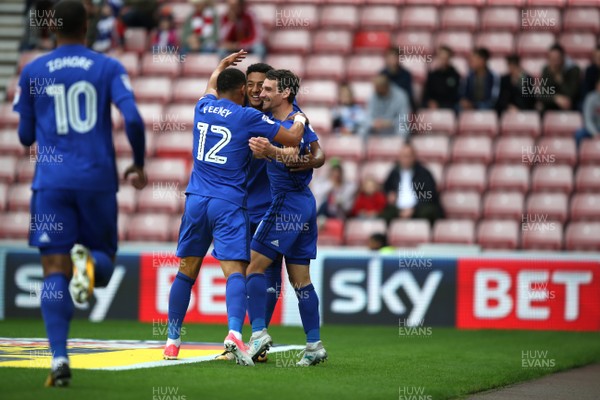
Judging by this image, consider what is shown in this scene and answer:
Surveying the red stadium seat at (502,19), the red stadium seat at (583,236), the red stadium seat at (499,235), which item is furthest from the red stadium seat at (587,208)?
the red stadium seat at (502,19)

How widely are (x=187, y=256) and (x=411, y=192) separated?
7.70 metres

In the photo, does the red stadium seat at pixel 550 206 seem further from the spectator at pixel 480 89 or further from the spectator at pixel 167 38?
the spectator at pixel 167 38

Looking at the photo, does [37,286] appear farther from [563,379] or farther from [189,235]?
[563,379]

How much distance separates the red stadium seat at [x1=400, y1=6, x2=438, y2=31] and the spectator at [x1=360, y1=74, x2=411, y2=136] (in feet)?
7.87

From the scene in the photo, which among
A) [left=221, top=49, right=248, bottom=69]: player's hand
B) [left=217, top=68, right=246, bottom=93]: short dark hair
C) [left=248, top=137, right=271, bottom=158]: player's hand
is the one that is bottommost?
[left=248, top=137, right=271, bottom=158]: player's hand

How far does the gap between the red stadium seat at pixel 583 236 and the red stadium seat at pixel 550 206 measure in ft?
1.22

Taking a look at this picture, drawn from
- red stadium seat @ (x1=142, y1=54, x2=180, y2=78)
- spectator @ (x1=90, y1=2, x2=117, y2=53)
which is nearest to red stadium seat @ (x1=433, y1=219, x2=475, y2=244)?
red stadium seat @ (x1=142, y1=54, x2=180, y2=78)

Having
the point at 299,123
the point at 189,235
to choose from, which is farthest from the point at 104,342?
the point at 299,123

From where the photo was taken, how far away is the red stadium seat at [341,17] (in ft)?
66.0

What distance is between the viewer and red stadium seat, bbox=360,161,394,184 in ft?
56.5

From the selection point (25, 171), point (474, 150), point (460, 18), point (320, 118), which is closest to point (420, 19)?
point (460, 18)

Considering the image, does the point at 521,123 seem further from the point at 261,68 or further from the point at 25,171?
the point at 261,68

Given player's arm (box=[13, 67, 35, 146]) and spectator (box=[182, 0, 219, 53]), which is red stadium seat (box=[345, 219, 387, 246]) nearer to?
spectator (box=[182, 0, 219, 53])

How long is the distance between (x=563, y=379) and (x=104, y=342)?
431 centimetres
